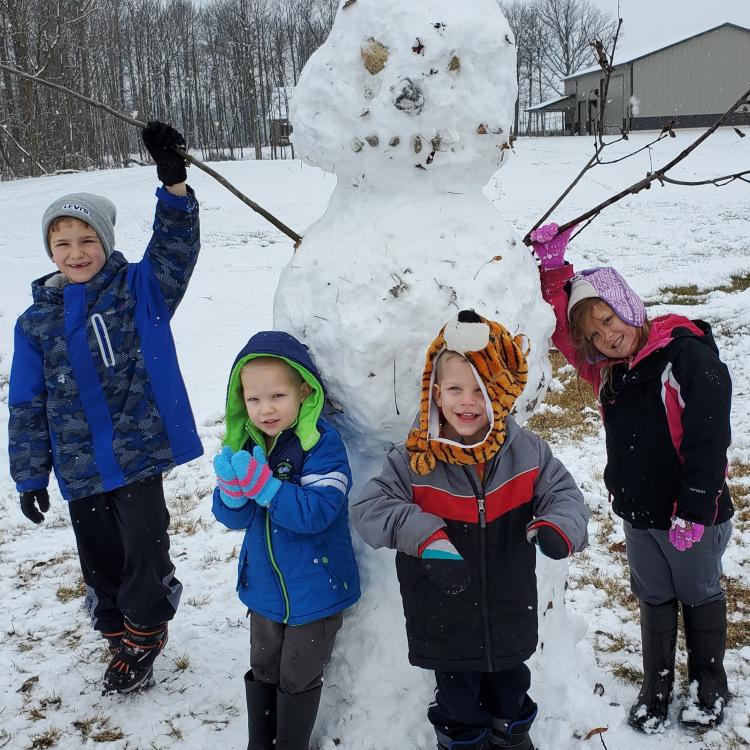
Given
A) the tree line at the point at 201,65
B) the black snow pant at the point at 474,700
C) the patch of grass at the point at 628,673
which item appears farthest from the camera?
the tree line at the point at 201,65

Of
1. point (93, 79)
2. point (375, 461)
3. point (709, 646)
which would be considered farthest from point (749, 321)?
point (93, 79)

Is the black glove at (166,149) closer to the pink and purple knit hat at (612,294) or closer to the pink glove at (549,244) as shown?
the pink glove at (549,244)

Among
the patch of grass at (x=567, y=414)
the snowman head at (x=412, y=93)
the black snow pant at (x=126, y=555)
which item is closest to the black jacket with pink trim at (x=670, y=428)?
the snowman head at (x=412, y=93)

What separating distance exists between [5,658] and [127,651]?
Result: 67 cm

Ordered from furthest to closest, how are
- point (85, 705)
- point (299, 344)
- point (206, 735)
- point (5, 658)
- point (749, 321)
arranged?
1. point (749, 321)
2. point (5, 658)
3. point (85, 705)
4. point (206, 735)
5. point (299, 344)

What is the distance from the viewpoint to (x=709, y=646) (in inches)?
89.1

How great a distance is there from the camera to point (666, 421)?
6.98ft

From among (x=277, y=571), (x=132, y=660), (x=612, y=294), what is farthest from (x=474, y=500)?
(x=132, y=660)

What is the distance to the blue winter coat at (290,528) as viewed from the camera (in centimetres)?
193

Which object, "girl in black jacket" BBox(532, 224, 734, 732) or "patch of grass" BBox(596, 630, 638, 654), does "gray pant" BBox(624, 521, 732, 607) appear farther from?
"patch of grass" BBox(596, 630, 638, 654)

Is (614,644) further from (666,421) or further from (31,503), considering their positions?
(31,503)

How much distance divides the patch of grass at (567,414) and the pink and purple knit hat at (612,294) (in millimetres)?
2674

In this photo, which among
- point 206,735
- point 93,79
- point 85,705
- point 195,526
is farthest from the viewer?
point 93,79

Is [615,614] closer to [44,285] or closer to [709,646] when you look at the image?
[709,646]
